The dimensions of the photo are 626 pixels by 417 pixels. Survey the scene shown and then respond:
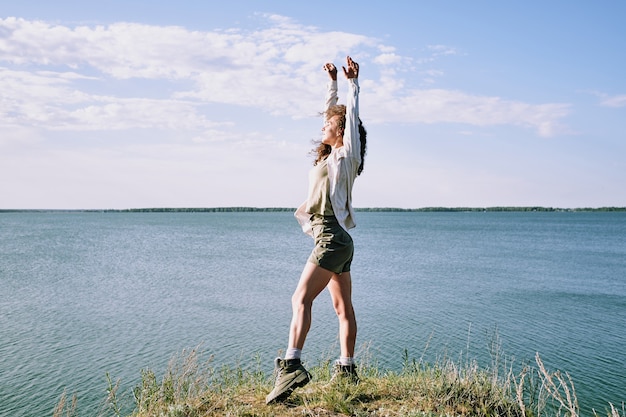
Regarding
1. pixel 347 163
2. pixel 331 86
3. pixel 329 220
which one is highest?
pixel 331 86

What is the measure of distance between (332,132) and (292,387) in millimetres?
2056

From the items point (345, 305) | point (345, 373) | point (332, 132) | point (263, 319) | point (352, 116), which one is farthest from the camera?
point (263, 319)

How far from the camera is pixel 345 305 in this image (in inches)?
180

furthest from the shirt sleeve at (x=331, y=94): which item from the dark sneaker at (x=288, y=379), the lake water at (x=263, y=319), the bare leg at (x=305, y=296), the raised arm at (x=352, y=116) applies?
the lake water at (x=263, y=319)

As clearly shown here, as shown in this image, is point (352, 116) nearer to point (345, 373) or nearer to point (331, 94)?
point (331, 94)

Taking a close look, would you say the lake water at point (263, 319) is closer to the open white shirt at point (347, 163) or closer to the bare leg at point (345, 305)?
the bare leg at point (345, 305)

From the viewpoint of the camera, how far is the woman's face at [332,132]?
4.44 m

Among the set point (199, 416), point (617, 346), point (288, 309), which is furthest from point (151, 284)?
point (199, 416)

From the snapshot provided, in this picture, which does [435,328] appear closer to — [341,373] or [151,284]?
[341,373]

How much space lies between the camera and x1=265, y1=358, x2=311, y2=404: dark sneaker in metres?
4.26

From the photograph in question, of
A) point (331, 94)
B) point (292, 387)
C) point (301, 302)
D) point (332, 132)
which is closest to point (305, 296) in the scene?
point (301, 302)

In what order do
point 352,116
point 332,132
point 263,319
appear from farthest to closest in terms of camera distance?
point 263,319
point 332,132
point 352,116

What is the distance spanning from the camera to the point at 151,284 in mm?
23062

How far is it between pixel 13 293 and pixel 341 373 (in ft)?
63.6
